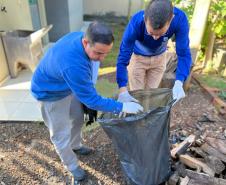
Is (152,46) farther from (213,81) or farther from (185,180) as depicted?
(213,81)

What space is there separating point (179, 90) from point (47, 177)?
4.78 feet

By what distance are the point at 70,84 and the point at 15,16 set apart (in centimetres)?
321

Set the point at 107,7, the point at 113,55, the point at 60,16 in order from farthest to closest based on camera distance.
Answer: the point at 107,7
the point at 60,16
the point at 113,55

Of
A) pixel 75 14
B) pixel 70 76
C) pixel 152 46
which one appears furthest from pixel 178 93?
pixel 75 14

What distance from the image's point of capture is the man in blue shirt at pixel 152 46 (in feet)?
5.66

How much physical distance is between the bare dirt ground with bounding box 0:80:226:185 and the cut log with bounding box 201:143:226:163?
391 mm

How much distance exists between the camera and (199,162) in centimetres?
227

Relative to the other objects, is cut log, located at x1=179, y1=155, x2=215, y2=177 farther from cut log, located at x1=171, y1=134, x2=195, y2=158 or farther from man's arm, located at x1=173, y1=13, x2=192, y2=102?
man's arm, located at x1=173, y1=13, x2=192, y2=102

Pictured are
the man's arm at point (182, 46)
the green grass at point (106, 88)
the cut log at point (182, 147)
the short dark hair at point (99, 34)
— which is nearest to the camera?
the short dark hair at point (99, 34)

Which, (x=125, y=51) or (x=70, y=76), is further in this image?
(x=125, y=51)

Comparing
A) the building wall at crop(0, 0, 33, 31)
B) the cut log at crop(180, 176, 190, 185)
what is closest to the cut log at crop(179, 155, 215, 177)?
the cut log at crop(180, 176, 190, 185)

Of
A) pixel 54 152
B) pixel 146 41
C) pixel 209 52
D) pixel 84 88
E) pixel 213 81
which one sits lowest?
pixel 54 152

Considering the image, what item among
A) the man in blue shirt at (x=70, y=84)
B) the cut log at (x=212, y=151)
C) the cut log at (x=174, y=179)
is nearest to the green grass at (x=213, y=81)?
the cut log at (x=212, y=151)

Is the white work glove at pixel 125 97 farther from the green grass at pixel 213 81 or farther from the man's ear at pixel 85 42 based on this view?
the green grass at pixel 213 81
